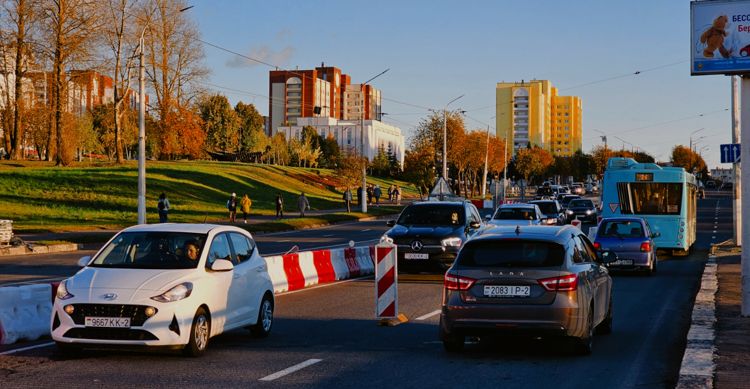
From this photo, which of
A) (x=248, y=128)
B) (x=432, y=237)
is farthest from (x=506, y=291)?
(x=248, y=128)

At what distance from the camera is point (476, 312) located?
10.6 metres

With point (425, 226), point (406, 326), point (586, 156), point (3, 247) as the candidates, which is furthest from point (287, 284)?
point (586, 156)

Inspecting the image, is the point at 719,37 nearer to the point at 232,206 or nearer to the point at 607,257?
the point at 607,257

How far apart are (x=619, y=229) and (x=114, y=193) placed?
40.4 m

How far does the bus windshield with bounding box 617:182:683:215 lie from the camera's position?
1281 inches

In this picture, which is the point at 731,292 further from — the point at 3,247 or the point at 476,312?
the point at 3,247

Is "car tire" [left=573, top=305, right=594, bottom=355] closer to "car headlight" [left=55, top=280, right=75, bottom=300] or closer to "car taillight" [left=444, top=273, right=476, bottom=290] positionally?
"car taillight" [left=444, top=273, right=476, bottom=290]

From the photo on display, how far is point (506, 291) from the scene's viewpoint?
417 inches

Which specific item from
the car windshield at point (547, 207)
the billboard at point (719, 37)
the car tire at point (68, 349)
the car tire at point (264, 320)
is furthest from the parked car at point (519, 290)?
the car windshield at point (547, 207)

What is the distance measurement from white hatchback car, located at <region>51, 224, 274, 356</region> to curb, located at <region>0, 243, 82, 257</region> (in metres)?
20.9

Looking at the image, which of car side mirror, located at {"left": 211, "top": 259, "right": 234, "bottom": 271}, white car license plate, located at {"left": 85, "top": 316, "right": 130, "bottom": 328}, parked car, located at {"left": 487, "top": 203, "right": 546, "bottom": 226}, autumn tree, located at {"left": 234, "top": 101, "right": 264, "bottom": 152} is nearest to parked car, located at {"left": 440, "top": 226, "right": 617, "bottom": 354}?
car side mirror, located at {"left": 211, "top": 259, "right": 234, "bottom": 271}

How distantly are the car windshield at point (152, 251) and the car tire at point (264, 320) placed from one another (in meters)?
1.46

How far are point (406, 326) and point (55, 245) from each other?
22411 mm

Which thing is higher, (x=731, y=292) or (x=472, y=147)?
(x=472, y=147)
